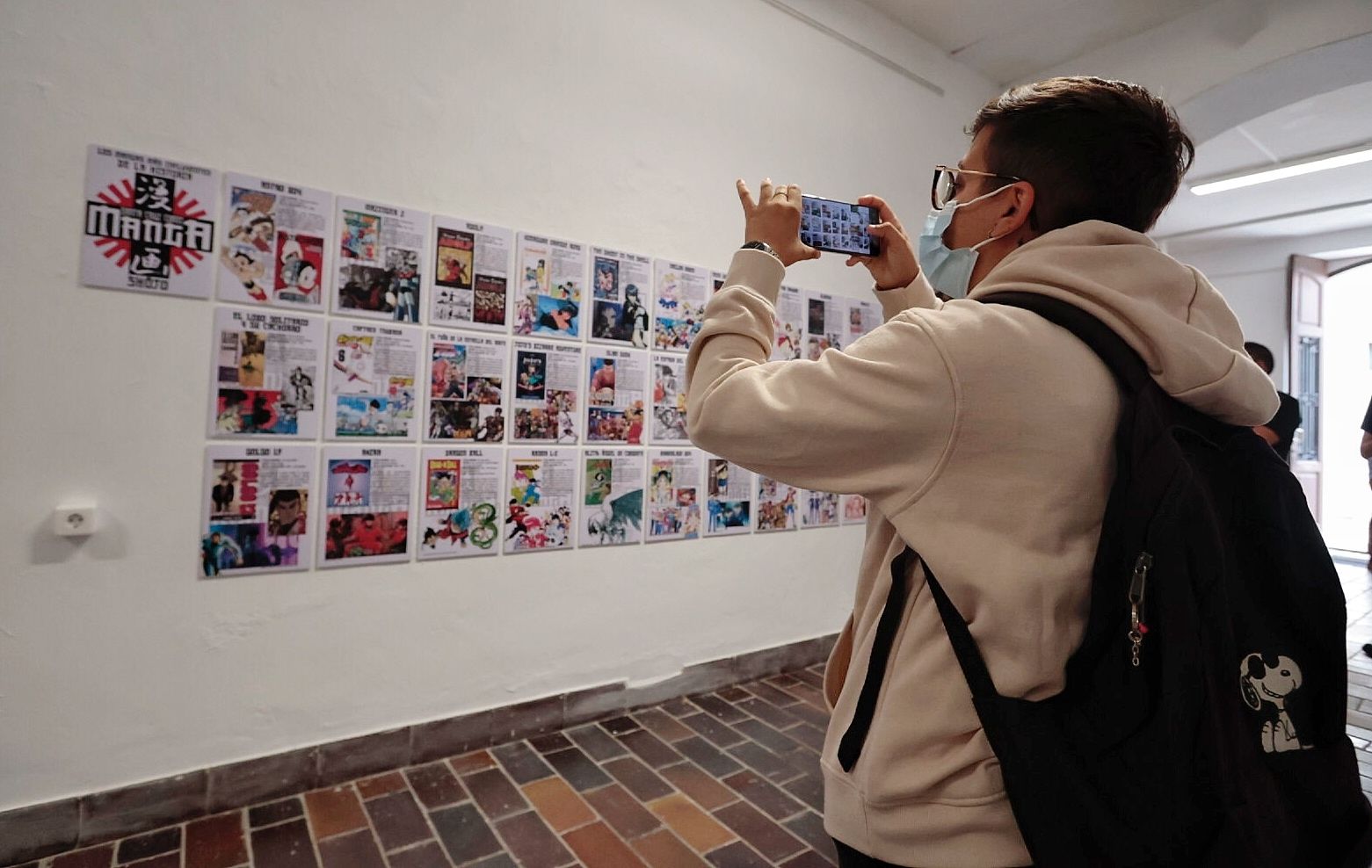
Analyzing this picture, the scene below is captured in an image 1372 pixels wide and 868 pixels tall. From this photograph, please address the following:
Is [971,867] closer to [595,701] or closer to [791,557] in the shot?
[595,701]

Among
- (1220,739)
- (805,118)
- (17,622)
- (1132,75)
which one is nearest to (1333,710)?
(1220,739)

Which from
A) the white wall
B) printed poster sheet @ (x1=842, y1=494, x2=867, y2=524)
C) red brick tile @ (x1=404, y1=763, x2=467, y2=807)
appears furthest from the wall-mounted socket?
printed poster sheet @ (x1=842, y1=494, x2=867, y2=524)

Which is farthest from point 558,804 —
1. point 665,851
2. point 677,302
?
point 677,302

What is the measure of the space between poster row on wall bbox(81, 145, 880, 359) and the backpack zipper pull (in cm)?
213

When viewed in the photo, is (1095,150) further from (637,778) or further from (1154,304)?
(637,778)

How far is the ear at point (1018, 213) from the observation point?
900mm

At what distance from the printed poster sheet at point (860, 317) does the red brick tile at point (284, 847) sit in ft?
9.48

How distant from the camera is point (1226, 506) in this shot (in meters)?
0.73

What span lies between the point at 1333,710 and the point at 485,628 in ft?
7.32

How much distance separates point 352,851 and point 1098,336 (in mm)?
2068

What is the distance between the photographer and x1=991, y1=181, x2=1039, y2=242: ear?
90 centimetres

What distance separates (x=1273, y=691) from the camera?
683 millimetres

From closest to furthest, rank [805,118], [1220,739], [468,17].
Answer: [1220,739]
[468,17]
[805,118]

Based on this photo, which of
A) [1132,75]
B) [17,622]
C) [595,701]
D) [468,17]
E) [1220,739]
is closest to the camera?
[1220,739]
